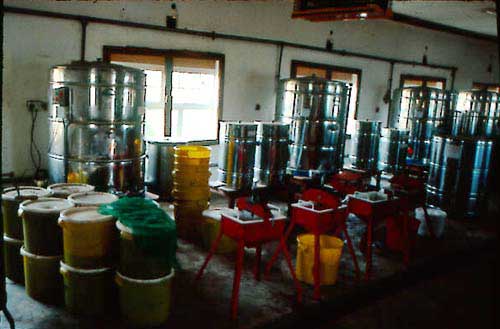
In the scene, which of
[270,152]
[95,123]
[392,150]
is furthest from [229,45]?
[392,150]

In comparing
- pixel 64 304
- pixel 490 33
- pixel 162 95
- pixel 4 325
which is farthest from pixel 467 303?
pixel 490 33

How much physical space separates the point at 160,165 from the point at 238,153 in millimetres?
1369

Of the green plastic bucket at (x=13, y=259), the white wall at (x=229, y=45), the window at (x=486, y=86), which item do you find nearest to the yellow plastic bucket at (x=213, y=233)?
the green plastic bucket at (x=13, y=259)

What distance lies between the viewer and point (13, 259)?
448 centimetres

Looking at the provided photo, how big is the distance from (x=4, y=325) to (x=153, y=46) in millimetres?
5063

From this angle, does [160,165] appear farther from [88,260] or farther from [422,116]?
[422,116]

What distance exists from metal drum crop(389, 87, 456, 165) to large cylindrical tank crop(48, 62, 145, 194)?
7519 millimetres

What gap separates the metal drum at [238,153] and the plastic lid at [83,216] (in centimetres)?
324

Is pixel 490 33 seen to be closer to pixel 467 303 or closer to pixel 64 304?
pixel 467 303

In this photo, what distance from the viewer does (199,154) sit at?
6.14 m

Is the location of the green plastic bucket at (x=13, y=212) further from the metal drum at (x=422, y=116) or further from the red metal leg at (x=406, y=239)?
the metal drum at (x=422, y=116)

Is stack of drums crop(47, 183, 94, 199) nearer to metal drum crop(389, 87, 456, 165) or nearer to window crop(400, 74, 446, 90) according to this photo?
metal drum crop(389, 87, 456, 165)

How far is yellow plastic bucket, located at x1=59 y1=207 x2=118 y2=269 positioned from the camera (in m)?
3.81

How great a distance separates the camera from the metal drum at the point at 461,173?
7.92m
